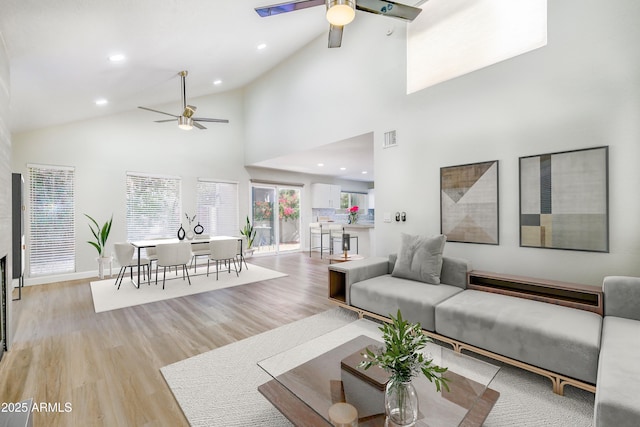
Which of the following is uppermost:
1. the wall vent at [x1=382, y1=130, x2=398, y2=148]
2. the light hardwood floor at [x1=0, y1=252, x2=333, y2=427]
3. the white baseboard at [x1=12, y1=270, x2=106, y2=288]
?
the wall vent at [x1=382, y1=130, x2=398, y2=148]

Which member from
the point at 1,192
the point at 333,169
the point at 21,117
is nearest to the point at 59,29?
the point at 1,192

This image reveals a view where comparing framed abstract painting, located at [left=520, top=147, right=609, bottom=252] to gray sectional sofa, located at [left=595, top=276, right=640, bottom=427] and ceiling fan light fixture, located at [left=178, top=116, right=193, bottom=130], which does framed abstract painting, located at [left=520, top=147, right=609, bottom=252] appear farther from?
ceiling fan light fixture, located at [left=178, top=116, right=193, bottom=130]

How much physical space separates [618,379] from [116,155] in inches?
292

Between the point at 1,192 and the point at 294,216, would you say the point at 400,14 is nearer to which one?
the point at 1,192

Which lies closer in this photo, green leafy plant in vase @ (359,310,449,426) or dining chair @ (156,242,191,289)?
green leafy plant in vase @ (359,310,449,426)

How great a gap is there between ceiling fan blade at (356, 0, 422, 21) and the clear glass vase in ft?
9.27

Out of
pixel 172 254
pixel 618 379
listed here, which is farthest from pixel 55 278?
pixel 618 379

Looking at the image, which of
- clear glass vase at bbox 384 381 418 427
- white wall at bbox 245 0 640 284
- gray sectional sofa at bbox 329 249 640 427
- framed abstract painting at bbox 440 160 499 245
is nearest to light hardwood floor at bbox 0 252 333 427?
clear glass vase at bbox 384 381 418 427

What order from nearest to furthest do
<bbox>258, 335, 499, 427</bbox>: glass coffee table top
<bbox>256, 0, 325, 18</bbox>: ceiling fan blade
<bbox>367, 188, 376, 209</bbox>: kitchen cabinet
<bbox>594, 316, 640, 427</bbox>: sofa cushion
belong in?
1. <bbox>594, 316, 640, 427</bbox>: sofa cushion
2. <bbox>258, 335, 499, 427</bbox>: glass coffee table top
3. <bbox>256, 0, 325, 18</bbox>: ceiling fan blade
4. <bbox>367, 188, 376, 209</bbox>: kitchen cabinet

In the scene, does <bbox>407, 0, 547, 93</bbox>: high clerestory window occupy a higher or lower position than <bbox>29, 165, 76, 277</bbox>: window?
higher

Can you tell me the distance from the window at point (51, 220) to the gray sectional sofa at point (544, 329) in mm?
5651

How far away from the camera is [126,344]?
8.89ft

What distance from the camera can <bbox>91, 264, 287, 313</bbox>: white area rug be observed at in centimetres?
398

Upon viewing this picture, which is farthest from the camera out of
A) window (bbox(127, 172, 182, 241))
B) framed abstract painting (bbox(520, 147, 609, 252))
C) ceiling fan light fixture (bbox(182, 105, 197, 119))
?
window (bbox(127, 172, 182, 241))
